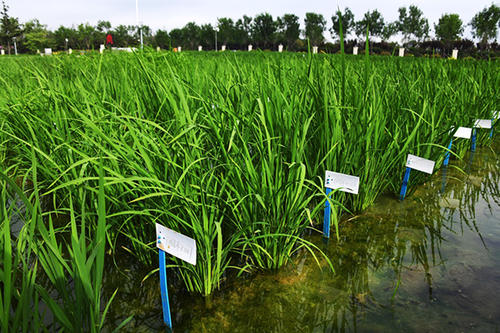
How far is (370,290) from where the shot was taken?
1.36 meters

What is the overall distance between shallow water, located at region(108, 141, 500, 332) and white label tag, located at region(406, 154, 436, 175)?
296mm

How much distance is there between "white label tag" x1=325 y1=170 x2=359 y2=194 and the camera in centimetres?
153

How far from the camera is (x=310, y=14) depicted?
65438mm

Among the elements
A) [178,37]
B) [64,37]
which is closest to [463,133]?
[64,37]

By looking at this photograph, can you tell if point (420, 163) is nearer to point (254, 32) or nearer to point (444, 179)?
point (444, 179)

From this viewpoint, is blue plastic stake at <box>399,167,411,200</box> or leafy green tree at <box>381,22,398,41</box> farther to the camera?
leafy green tree at <box>381,22,398,41</box>

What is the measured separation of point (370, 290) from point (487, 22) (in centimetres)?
5100

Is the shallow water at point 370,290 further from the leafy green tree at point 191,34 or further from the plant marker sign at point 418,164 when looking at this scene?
the leafy green tree at point 191,34

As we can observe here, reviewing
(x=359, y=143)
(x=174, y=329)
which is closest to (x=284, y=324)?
(x=174, y=329)

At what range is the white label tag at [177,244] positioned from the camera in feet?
3.42

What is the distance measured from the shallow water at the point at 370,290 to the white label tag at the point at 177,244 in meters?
0.30

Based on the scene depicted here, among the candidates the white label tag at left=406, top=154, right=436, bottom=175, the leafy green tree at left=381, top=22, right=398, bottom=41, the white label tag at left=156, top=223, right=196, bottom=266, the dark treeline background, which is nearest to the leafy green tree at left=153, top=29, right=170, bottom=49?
the dark treeline background

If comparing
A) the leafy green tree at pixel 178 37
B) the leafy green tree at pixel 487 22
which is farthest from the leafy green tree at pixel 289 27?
the leafy green tree at pixel 487 22

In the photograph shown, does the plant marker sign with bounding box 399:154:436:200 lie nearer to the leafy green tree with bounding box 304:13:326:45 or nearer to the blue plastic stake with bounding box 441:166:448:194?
the blue plastic stake with bounding box 441:166:448:194
